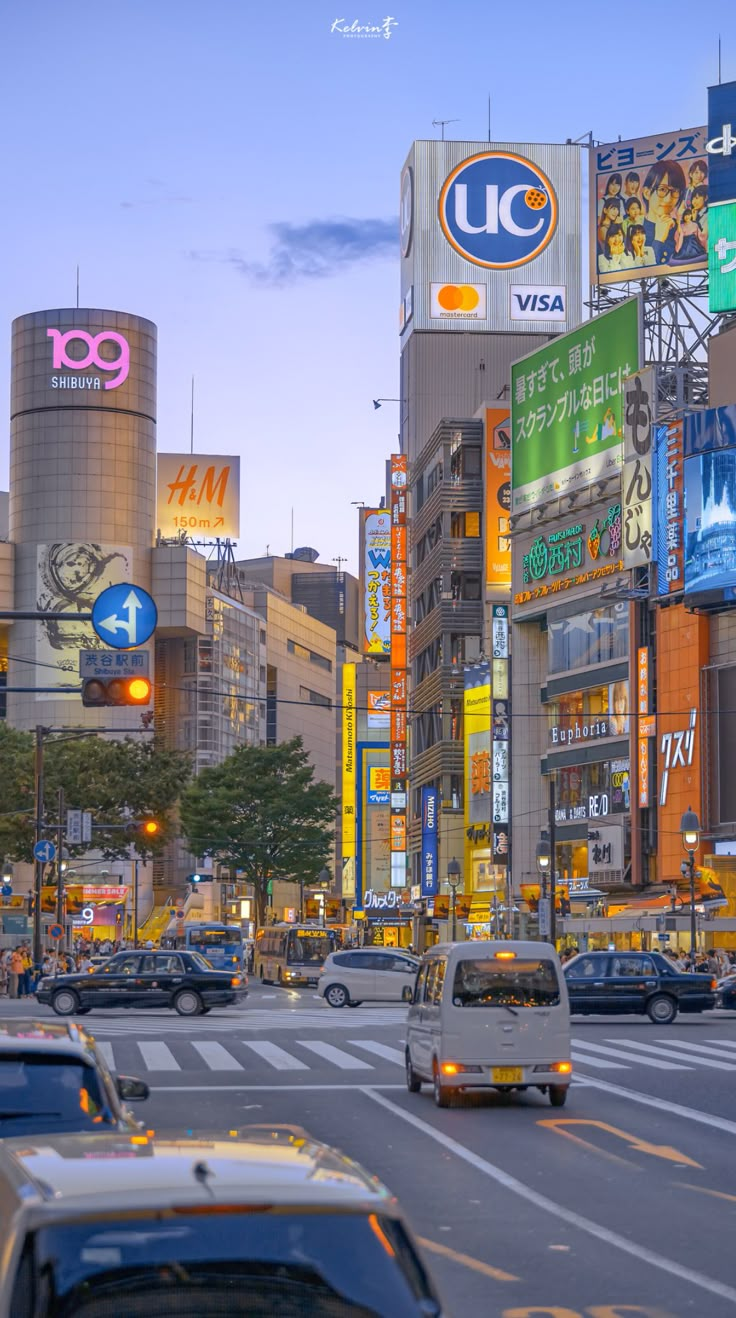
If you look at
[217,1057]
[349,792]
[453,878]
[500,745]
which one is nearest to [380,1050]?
[217,1057]

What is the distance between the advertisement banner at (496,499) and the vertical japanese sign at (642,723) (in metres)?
21.4

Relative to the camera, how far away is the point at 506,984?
22656 millimetres

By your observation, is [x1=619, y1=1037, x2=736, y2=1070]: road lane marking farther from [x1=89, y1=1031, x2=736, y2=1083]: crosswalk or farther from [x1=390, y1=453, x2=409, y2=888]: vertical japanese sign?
[x1=390, y1=453, x2=409, y2=888]: vertical japanese sign

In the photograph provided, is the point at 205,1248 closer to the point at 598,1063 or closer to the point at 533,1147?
the point at 533,1147

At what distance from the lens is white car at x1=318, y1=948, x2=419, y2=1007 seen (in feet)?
165

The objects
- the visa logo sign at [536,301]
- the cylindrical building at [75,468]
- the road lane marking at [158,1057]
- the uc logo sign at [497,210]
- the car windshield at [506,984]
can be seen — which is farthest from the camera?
the cylindrical building at [75,468]

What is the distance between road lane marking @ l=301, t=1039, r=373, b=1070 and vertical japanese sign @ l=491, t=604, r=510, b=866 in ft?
192

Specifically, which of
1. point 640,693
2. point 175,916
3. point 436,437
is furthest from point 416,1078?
point 175,916

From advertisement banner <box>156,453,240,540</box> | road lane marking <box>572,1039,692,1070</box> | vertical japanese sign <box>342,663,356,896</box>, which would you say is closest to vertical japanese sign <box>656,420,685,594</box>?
road lane marking <box>572,1039,692,1070</box>

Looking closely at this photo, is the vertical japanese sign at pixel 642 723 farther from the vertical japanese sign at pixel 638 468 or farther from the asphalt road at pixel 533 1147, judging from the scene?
the asphalt road at pixel 533 1147

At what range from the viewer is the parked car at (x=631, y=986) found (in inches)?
1544

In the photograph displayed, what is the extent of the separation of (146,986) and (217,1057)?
1402 cm

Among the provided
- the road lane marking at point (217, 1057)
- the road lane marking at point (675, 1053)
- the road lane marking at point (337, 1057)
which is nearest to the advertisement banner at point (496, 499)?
the road lane marking at point (675, 1053)

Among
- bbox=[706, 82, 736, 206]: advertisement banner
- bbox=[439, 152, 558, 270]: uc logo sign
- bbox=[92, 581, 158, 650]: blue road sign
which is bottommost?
bbox=[92, 581, 158, 650]: blue road sign
